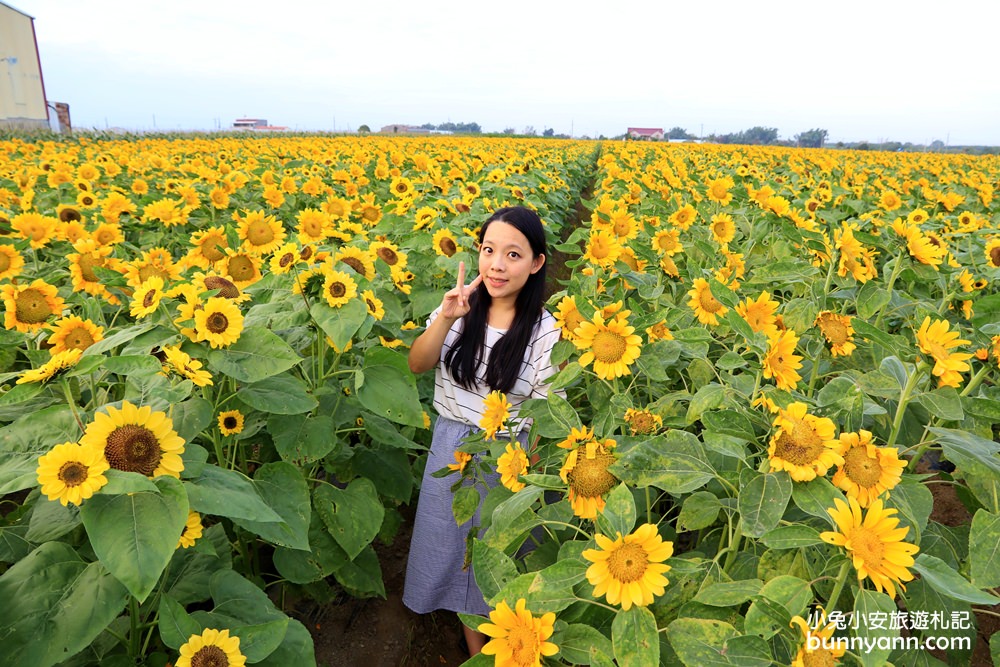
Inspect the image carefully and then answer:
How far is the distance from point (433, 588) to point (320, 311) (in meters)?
1.42

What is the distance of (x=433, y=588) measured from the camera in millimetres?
2549

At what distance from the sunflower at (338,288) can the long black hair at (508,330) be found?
0.70 meters

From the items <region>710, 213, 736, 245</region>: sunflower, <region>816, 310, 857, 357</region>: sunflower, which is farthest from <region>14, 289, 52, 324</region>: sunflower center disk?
<region>710, 213, 736, 245</region>: sunflower

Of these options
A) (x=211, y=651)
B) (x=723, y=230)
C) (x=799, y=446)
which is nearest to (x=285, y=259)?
(x=211, y=651)

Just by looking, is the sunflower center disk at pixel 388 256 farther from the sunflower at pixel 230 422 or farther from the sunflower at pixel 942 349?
the sunflower at pixel 942 349

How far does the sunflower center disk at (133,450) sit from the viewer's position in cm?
118

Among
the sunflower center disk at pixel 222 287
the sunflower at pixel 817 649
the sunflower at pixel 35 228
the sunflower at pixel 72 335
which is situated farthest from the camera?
the sunflower at pixel 35 228

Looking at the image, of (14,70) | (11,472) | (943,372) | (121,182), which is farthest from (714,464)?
(14,70)

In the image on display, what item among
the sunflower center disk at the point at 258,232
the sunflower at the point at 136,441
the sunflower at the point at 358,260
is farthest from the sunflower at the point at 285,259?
the sunflower at the point at 136,441

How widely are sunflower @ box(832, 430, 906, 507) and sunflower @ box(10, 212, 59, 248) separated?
4001mm

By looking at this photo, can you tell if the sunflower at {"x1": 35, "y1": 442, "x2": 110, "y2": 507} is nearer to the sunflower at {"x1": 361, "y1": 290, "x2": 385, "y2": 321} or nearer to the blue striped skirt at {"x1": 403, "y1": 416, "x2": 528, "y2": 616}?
the sunflower at {"x1": 361, "y1": 290, "x2": 385, "y2": 321}

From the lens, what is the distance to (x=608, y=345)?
165cm

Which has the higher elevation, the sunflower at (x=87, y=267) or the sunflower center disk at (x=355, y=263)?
the sunflower center disk at (x=355, y=263)

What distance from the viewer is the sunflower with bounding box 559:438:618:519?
1341 mm
